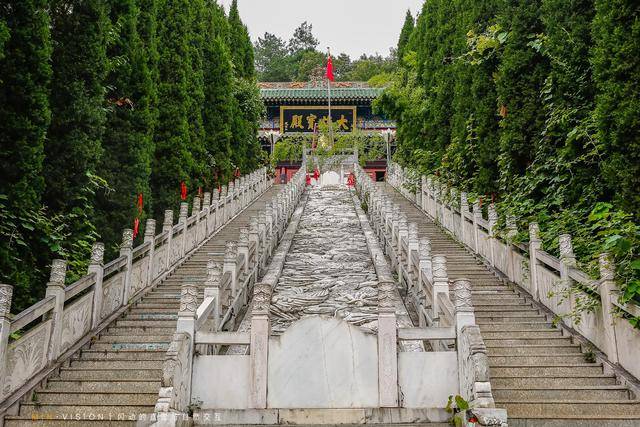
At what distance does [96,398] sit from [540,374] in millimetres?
4536

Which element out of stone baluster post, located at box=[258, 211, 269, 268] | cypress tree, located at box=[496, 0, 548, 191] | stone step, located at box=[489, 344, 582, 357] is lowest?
stone step, located at box=[489, 344, 582, 357]

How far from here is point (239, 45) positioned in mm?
27312

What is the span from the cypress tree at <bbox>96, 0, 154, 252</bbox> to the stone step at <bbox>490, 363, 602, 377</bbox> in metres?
7.02

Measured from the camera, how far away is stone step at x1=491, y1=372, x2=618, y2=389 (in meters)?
4.95

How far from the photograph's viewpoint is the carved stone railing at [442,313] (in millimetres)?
4055

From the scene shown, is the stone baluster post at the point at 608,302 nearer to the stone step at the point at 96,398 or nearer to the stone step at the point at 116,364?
the stone step at the point at 96,398

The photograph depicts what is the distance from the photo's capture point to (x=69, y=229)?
727 cm

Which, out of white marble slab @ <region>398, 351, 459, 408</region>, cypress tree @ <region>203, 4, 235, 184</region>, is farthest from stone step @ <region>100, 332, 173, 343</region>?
cypress tree @ <region>203, 4, 235, 184</region>

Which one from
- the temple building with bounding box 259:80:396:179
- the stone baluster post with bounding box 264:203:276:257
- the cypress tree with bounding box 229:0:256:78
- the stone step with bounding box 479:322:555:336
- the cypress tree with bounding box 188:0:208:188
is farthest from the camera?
the temple building with bounding box 259:80:396:179

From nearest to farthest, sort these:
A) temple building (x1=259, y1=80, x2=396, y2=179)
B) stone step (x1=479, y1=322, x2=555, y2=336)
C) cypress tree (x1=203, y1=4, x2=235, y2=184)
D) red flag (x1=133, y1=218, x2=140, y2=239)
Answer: stone step (x1=479, y1=322, x2=555, y2=336) < red flag (x1=133, y1=218, x2=140, y2=239) < cypress tree (x1=203, y1=4, x2=235, y2=184) < temple building (x1=259, y1=80, x2=396, y2=179)

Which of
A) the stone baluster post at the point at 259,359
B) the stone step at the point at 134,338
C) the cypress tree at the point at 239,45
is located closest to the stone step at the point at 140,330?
the stone step at the point at 134,338

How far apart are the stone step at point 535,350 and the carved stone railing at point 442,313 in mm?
739

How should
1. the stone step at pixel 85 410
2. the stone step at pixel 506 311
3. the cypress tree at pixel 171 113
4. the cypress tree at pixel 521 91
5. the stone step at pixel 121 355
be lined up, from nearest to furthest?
the stone step at pixel 85 410 < the stone step at pixel 121 355 < the stone step at pixel 506 311 < the cypress tree at pixel 521 91 < the cypress tree at pixel 171 113

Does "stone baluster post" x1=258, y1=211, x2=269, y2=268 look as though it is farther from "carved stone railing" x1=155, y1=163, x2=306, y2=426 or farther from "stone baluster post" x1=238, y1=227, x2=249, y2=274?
"stone baluster post" x1=238, y1=227, x2=249, y2=274
